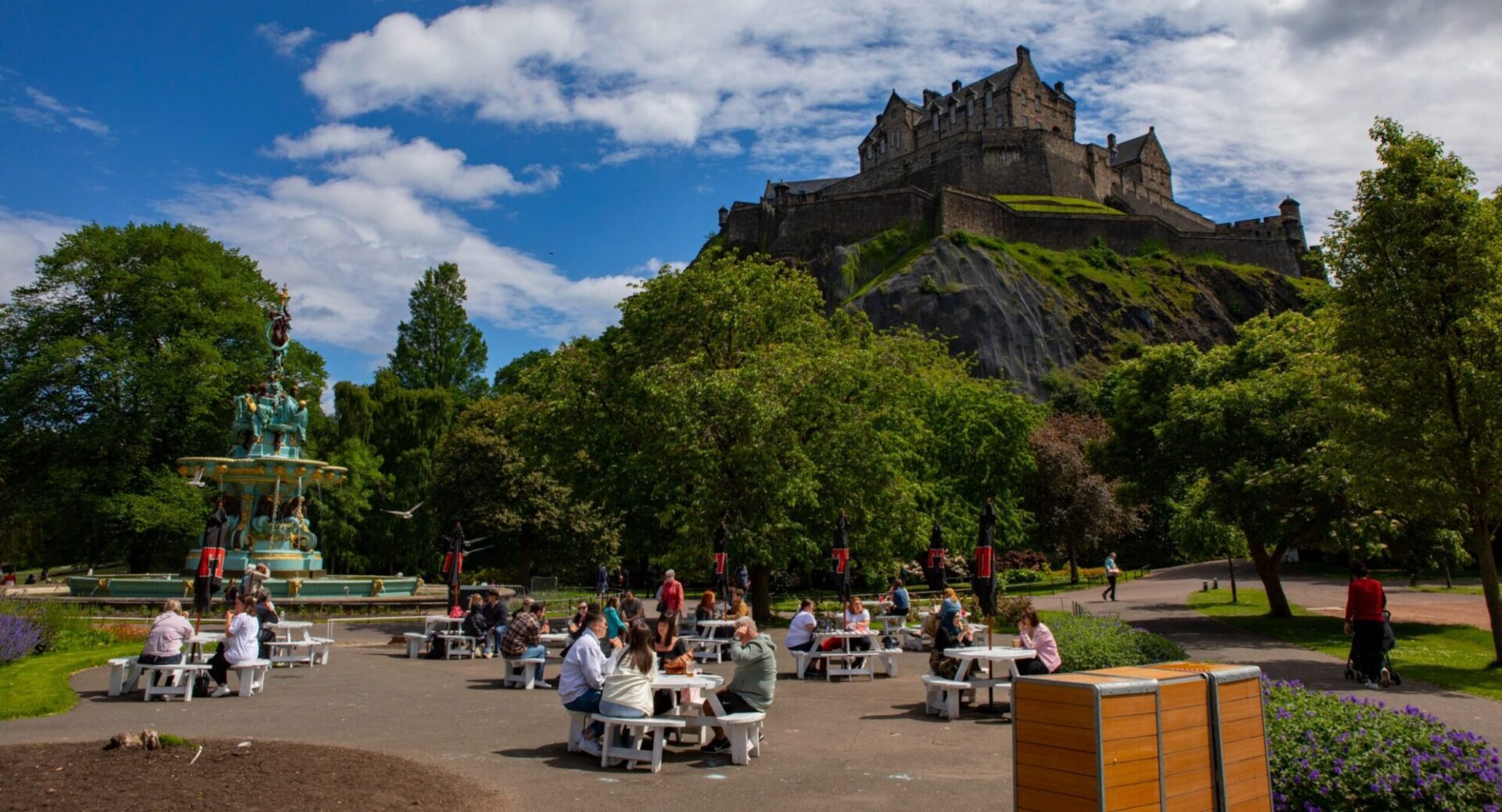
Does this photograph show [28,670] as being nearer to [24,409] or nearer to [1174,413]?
[1174,413]

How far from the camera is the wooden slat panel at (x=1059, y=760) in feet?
16.7

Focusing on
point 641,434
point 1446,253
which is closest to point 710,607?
point 641,434

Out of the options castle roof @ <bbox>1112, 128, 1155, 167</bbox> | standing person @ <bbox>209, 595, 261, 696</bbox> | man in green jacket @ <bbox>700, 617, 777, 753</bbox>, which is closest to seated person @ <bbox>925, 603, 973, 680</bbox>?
man in green jacket @ <bbox>700, 617, 777, 753</bbox>

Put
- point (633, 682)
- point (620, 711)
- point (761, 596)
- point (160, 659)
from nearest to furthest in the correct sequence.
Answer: point (620, 711), point (633, 682), point (160, 659), point (761, 596)

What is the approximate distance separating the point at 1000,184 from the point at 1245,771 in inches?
3771

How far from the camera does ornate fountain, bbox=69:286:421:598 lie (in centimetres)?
2794

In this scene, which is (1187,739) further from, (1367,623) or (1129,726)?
(1367,623)

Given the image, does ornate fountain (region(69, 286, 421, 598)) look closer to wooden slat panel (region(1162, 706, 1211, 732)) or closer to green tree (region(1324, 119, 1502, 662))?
green tree (region(1324, 119, 1502, 662))

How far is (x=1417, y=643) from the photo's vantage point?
1805 centimetres

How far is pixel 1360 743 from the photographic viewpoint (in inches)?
245

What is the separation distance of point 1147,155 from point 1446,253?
106140 millimetres

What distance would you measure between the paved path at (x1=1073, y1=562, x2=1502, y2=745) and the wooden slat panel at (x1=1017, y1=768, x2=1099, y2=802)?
7096mm

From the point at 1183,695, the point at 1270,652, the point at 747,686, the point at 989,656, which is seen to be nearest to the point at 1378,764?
the point at 1183,695

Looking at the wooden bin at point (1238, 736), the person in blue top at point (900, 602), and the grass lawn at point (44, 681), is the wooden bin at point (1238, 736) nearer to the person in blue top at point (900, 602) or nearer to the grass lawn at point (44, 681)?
the grass lawn at point (44, 681)
